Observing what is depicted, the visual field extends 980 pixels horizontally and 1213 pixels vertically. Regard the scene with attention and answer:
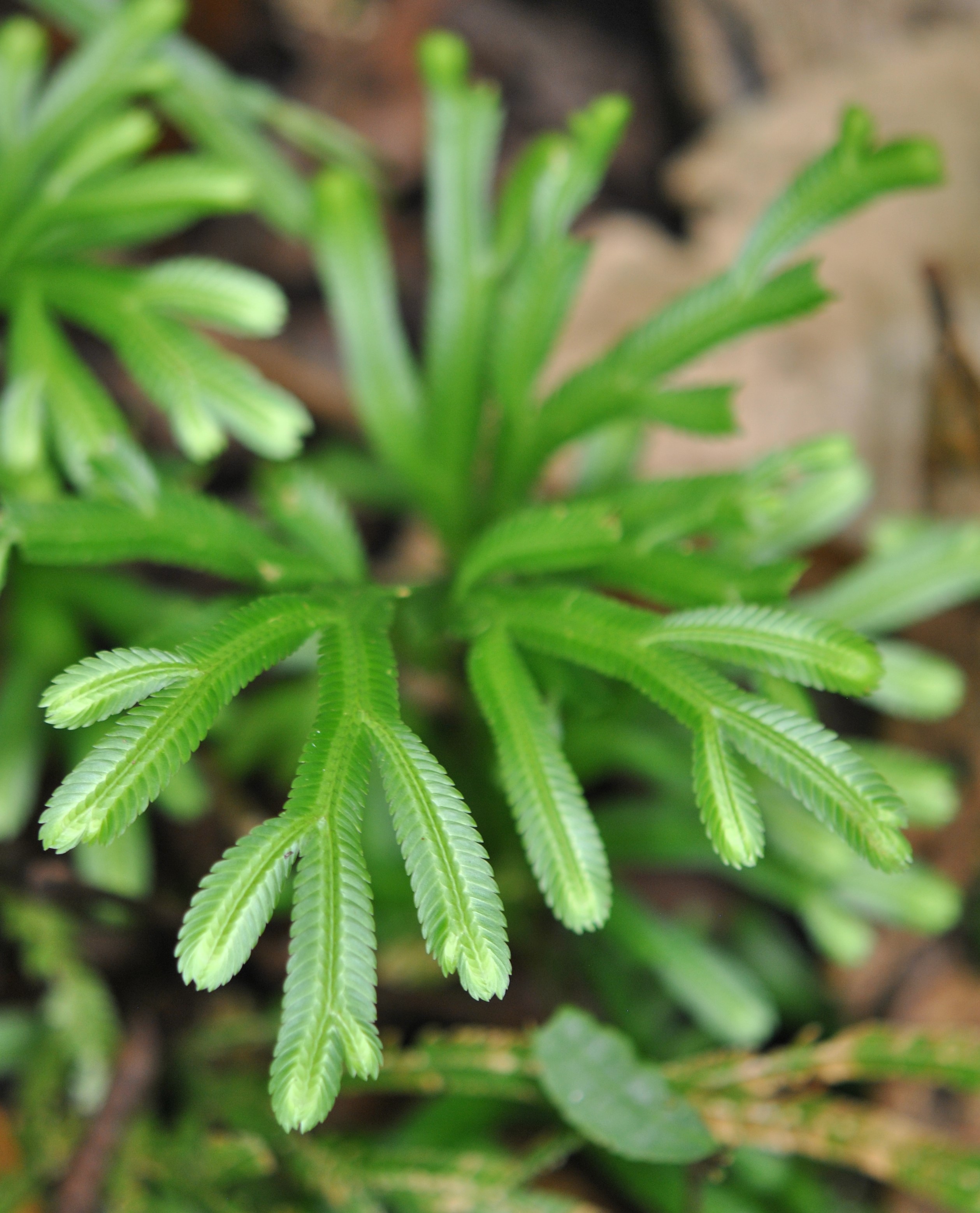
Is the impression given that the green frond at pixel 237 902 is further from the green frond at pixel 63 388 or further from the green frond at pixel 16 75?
the green frond at pixel 16 75

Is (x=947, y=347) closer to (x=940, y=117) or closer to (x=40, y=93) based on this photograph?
(x=940, y=117)

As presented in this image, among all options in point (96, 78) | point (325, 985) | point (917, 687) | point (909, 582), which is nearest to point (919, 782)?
point (917, 687)

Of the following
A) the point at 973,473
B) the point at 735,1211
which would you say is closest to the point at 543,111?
the point at 973,473

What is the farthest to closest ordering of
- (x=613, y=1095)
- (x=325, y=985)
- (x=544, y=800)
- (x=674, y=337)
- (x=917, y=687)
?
(x=917, y=687) → (x=674, y=337) → (x=613, y=1095) → (x=544, y=800) → (x=325, y=985)

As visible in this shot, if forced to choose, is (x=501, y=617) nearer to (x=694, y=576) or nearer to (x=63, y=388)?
(x=694, y=576)

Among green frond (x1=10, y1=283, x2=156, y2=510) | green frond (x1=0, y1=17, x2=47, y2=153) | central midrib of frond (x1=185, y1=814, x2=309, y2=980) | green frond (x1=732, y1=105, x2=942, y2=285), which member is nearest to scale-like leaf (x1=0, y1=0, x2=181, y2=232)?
green frond (x1=0, y1=17, x2=47, y2=153)
